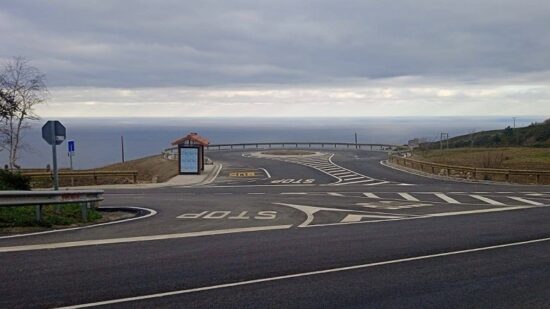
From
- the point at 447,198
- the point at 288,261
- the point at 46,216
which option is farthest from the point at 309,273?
the point at 447,198

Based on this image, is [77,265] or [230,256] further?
[230,256]

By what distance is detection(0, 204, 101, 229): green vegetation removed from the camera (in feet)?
43.4

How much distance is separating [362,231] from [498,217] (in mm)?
5219

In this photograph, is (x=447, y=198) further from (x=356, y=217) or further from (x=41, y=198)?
(x=41, y=198)

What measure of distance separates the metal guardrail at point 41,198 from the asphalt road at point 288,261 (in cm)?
129

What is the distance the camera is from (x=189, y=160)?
41875mm

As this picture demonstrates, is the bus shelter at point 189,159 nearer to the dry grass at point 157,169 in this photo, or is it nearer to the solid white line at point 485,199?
the dry grass at point 157,169

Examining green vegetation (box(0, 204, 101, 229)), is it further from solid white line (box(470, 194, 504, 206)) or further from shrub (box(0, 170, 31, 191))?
solid white line (box(470, 194, 504, 206))

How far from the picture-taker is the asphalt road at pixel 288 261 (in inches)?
295

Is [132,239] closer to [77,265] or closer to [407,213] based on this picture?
[77,265]

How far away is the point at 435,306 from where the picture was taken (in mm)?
7176

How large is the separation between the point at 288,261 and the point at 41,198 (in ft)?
21.4

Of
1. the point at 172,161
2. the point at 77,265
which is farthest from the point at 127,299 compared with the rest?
the point at 172,161

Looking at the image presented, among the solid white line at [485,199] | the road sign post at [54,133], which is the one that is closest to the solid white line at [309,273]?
the road sign post at [54,133]
